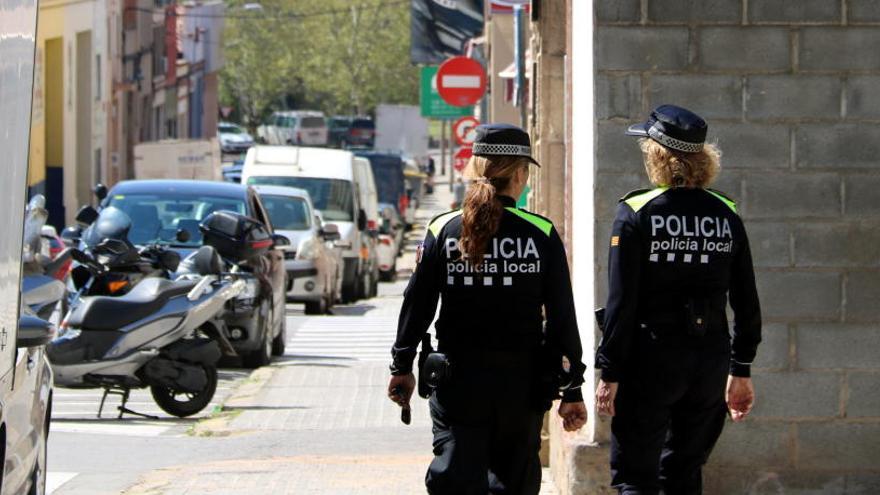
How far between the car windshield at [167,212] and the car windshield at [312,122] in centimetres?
6630

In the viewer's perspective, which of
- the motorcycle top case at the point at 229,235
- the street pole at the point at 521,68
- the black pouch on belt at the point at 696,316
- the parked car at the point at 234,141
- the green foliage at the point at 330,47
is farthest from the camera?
the green foliage at the point at 330,47

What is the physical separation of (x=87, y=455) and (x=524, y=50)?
503 inches

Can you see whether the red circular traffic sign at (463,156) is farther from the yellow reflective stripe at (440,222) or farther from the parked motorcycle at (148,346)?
the yellow reflective stripe at (440,222)

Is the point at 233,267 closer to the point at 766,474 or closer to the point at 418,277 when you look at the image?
the point at 766,474

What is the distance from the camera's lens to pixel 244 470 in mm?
9008

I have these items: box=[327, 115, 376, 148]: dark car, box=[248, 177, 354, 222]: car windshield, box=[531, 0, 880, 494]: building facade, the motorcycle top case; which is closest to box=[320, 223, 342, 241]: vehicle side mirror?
box=[248, 177, 354, 222]: car windshield

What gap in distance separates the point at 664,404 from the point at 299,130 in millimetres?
76418

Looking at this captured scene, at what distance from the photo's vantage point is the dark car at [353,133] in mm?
83562

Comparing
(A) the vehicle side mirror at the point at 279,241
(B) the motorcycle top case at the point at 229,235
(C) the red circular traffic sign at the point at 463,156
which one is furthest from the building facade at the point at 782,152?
(C) the red circular traffic sign at the point at 463,156

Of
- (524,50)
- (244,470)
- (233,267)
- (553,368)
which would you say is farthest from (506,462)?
(524,50)

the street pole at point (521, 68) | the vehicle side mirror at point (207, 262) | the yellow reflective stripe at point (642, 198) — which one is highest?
the street pole at point (521, 68)

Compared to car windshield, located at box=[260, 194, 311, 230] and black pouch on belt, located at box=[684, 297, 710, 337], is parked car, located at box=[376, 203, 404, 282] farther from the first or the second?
black pouch on belt, located at box=[684, 297, 710, 337]

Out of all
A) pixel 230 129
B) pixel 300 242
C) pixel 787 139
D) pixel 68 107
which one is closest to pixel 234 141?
pixel 230 129

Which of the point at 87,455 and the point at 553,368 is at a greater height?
the point at 553,368
